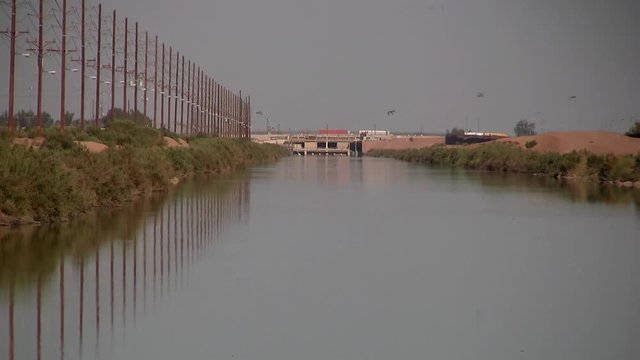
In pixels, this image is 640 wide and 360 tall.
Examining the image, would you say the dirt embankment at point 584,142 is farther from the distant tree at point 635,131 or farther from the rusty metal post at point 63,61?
the rusty metal post at point 63,61

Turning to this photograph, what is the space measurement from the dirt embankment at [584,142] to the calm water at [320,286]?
226 feet

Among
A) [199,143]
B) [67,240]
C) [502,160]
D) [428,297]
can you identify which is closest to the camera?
[428,297]

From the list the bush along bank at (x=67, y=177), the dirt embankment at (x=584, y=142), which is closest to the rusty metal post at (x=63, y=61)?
the bush along bank at (x=67, y=177)

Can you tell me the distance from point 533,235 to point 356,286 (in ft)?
33.9

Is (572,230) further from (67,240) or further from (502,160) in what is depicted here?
(502,160)

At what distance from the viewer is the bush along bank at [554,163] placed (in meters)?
61.3

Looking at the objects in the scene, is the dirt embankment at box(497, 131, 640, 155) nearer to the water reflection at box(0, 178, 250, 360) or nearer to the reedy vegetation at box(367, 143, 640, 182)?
the reedy vegetation at box(367, 143, 640, 182)

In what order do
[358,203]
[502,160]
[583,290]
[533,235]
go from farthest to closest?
[502,160]
[358,203]
[533,235]
[583,290]

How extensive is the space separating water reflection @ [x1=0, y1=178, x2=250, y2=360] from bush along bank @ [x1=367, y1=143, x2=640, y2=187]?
34064 millimetres

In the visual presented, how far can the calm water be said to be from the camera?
12.5 metres

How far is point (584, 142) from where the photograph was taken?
10562 cm

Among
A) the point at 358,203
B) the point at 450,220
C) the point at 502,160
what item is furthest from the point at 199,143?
the point at 450,220

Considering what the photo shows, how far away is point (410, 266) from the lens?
19.8 meters

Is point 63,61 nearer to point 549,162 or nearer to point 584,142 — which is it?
point 549,162
